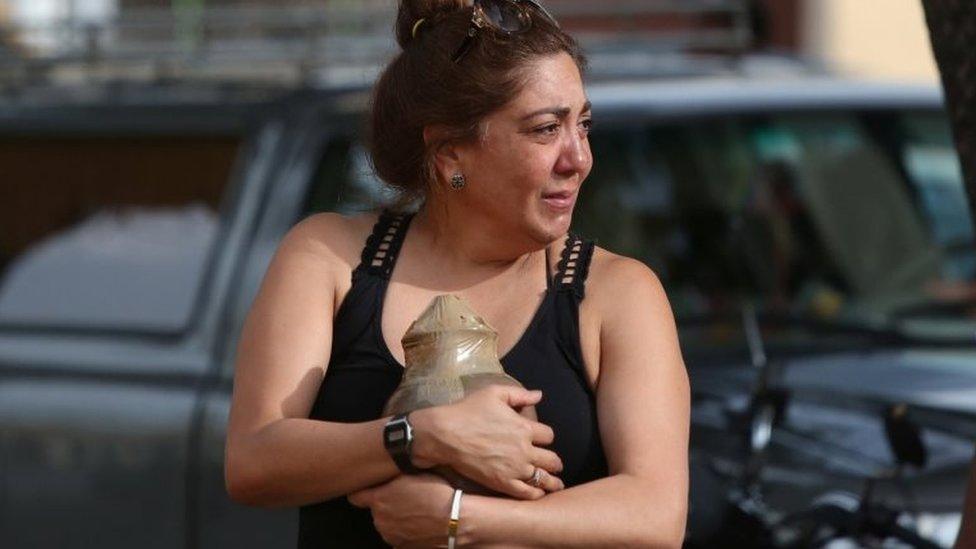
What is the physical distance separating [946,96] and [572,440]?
40.7 inches

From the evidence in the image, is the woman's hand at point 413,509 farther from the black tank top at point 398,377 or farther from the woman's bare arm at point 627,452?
the black tank top at point 398,377

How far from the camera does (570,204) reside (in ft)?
9.43

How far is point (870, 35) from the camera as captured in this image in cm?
1511

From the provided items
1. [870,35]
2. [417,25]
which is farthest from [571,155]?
[870,35]

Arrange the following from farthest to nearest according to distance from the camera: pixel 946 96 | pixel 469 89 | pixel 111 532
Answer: pixel 111 532 → pixel 946 96 → pixel 469 89

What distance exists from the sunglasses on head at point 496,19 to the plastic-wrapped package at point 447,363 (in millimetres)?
383

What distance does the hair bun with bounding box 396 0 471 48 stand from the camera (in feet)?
9.70

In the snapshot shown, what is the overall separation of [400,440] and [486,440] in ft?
0.36

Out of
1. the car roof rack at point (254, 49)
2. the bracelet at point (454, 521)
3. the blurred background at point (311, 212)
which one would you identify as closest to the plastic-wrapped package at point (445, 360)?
the bracelet at point (454, 521)

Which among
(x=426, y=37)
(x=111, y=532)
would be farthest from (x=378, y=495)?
(x=111, y=532)

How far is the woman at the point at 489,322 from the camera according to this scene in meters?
2.67

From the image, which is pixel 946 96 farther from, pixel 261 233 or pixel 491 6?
pixel 261 233

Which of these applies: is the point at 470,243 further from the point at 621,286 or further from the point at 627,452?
the point at 627,452

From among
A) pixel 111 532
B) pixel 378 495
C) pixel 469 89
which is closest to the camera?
pixel 378 495
